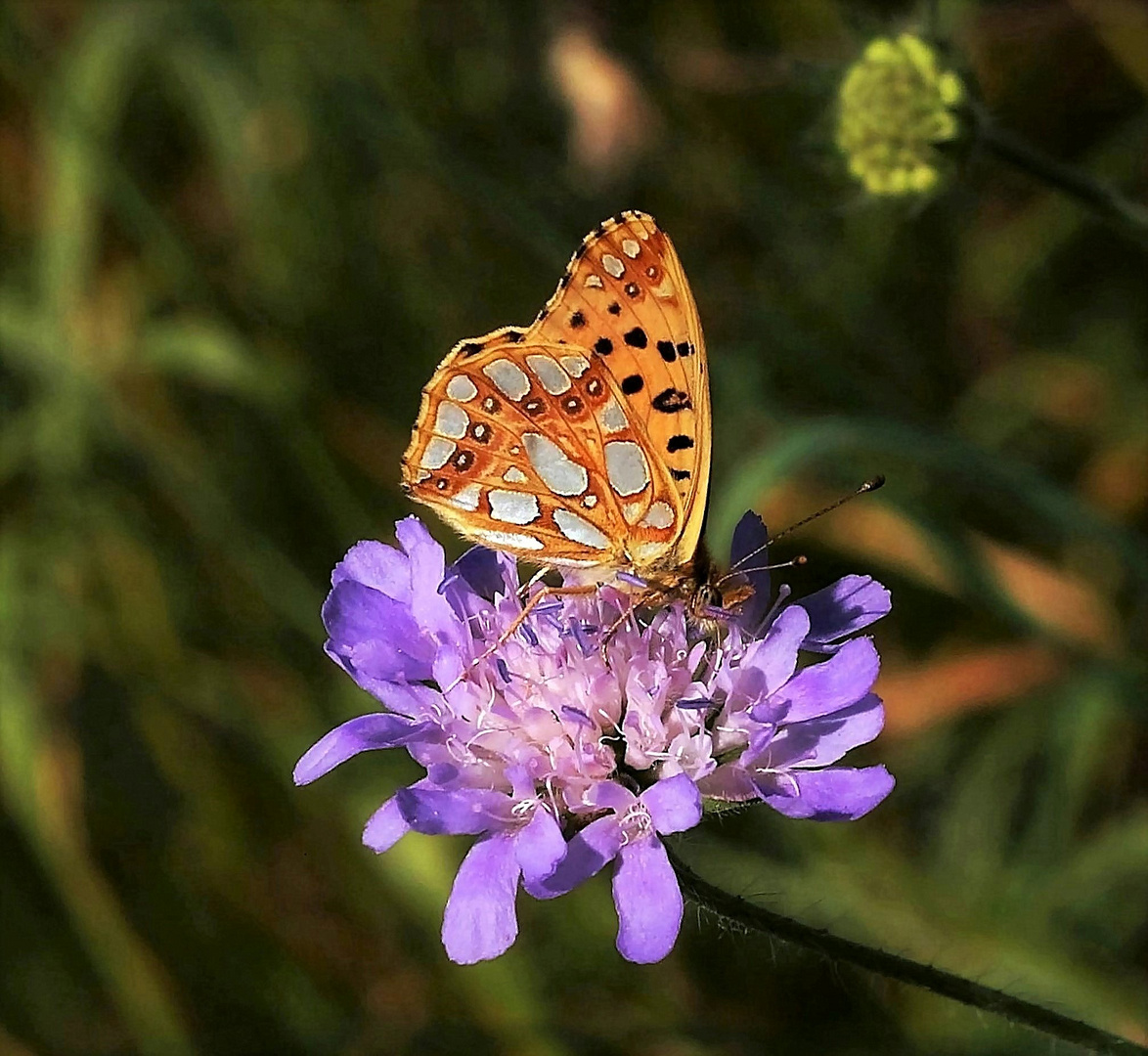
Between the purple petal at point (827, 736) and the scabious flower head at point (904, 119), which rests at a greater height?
the scabious flower head at point (904, 119)

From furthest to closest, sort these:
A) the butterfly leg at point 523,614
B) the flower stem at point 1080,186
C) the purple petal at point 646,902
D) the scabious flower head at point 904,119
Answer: the scabious flower head at point 904,119, the flower stem at point 1080,186, the butterfly leg at point 523,614, the purple petal at point 646,902

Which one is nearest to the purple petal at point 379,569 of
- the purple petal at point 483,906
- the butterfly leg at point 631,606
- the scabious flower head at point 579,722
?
the scabious flower head at point 579,722

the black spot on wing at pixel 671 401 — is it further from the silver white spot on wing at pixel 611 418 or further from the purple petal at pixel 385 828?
the purple petal at pixel 385 828

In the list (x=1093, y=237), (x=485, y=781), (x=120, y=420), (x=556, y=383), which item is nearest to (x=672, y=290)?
(x=556, y=383)

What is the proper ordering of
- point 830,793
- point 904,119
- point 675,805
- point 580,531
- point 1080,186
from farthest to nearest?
point 904,119 → point 1080,186 → point 580,531 → point 830,793 → point 675,805

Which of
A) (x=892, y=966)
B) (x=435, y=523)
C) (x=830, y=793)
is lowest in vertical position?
(x=892, y=966)

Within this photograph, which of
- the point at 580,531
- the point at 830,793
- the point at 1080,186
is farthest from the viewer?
the point at 1080,186

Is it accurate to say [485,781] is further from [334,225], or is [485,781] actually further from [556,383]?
[334,225]

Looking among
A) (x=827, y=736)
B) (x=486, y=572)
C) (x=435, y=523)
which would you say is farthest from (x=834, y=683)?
Result: (x=435, y=523)

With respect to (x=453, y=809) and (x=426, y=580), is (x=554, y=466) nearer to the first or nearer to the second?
(x=426, y=580)
